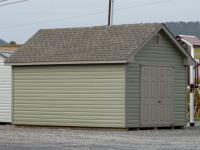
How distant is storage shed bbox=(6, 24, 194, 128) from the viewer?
87.5 ft

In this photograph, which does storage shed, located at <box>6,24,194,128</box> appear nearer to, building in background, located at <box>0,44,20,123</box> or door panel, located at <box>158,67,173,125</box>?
door panel, located at <box>158,67,173,125</box>

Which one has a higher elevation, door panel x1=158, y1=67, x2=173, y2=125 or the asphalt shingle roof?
the asphalt shingle roof

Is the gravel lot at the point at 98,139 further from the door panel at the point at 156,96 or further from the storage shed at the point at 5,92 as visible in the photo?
the storage shed at the point at 5,92

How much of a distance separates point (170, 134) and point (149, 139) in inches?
113

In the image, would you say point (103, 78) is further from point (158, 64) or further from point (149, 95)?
point (158, 64)

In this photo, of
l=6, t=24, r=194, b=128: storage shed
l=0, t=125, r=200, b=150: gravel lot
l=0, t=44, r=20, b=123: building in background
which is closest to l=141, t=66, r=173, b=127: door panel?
l=6, t=24, r=194, b=128: storage shed

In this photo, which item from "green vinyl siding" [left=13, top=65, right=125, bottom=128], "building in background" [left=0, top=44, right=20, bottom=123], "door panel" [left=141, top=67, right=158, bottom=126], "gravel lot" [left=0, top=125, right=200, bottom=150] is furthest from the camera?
"building in background" [left=0, top=44, right=20, bottom=123]

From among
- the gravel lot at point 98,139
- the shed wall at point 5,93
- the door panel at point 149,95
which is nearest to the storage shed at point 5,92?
the shed wall at point 5,93

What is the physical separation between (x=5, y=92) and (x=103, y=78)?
6679 millimetres

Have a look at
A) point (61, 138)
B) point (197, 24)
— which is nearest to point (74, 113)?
point (61, 138)

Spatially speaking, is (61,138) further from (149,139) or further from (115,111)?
(115,111)

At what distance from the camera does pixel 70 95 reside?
27766 mm

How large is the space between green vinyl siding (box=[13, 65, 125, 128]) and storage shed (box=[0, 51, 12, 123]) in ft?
7.44

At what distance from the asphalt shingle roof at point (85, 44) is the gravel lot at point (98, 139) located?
279 cm
